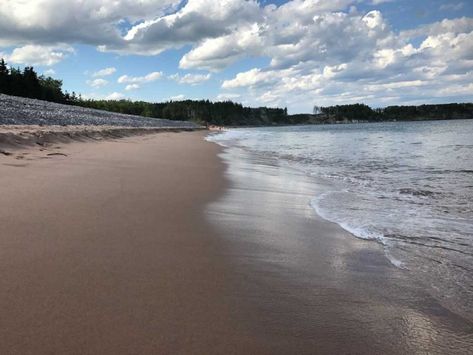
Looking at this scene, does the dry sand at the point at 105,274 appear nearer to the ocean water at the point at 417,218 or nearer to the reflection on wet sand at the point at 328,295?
the reflection on wet sand at the point at 328,295

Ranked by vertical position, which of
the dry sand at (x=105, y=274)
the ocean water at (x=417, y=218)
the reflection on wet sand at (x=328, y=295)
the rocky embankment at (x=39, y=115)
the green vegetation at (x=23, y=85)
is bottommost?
the ocean water at (x=417, y=218)

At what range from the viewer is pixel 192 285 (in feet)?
8.58

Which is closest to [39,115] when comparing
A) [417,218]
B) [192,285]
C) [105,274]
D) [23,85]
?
[417,218]

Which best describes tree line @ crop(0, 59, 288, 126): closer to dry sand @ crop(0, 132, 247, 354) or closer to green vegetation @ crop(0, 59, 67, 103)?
green vegetation @ crop(0, 59, 67, 103)

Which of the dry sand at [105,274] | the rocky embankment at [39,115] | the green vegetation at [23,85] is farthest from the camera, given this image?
the green vegetation at [23,85]

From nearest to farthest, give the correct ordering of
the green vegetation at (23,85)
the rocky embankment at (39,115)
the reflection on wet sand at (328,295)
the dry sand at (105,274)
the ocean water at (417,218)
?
the dry sand at (105,274) < the reflection on wet sand at (328,295) < the ocean water at (417,218) < the rocky embankment at (39,115) < the green vegetation at (23,85)

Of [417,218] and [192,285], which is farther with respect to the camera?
[417,218]

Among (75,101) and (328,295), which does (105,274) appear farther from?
(75,101)

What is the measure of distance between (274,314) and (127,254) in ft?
4.27

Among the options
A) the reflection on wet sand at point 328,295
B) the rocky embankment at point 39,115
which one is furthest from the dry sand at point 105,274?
the rocky embankment at point 39,115

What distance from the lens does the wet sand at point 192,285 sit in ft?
6.50

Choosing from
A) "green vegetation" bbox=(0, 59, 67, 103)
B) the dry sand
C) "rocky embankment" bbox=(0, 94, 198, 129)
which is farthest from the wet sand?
"green vegetation" bbox=(0, 59, 67, 103)

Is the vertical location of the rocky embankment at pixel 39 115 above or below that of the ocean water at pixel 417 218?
above

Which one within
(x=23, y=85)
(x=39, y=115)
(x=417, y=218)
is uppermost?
(x=23, y=85)
